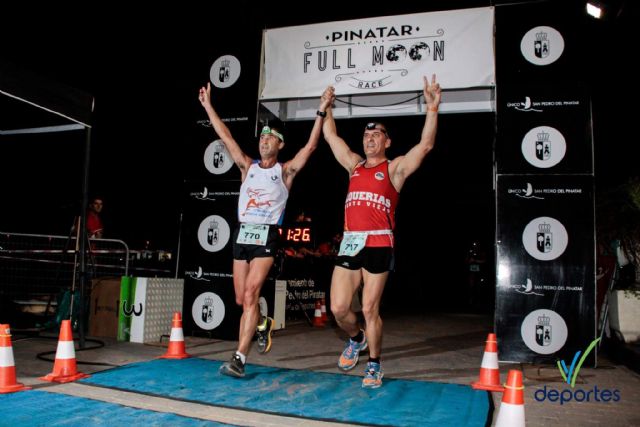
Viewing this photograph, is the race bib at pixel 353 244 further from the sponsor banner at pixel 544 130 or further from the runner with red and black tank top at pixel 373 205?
the sponsor banner at pixel 544 130

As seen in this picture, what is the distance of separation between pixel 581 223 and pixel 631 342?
2.08 m

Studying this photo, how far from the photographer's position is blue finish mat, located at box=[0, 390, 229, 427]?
3012mm

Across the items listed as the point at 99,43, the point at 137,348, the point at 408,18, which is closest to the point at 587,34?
the point at 408,18

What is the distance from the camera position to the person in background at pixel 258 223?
15.2 feet

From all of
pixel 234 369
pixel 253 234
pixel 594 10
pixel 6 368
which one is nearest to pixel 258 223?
pixel 253 234

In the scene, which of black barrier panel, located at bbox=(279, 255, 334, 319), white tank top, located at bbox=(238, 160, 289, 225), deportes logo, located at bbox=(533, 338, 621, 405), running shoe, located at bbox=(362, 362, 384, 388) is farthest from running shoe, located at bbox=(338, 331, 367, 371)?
black barrier panel, located at bbox=(279, 255, 334, 319)

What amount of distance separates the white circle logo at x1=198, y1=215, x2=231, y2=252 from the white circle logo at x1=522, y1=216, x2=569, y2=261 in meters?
3.94

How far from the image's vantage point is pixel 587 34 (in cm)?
577

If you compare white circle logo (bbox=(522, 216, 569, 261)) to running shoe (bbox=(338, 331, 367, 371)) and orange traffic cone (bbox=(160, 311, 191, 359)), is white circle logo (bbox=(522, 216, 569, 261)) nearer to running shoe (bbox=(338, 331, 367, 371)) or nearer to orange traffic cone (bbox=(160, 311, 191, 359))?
running shoe (bbox=(338, 331, 367, 371))

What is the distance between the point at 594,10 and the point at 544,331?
6428mm

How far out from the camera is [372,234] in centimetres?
438

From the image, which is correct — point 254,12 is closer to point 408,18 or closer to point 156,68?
point 408,18

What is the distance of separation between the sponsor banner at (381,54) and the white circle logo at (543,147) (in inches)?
32.3

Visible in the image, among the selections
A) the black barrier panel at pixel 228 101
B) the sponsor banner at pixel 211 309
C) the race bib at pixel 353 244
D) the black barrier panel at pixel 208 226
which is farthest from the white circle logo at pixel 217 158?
the race bib at pixel 353 244
